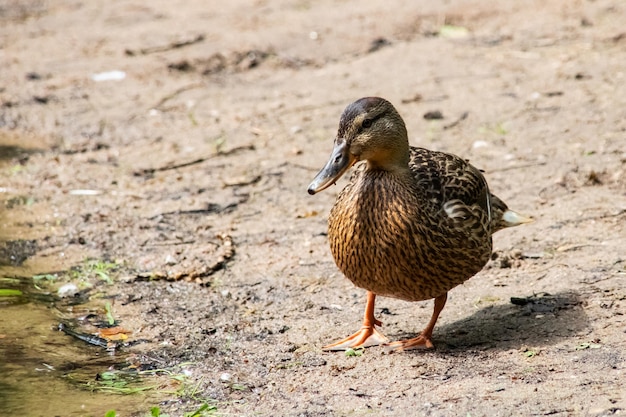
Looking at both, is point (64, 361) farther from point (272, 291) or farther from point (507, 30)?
point (507, 30)

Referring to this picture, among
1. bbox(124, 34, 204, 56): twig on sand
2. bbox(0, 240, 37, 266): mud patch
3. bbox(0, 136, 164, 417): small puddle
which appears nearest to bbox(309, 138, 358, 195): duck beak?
bbox(0, 136, 164, 417): small puddle

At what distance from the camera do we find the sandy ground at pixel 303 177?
4.67m

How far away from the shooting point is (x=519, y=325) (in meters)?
5.05

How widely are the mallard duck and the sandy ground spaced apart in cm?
39

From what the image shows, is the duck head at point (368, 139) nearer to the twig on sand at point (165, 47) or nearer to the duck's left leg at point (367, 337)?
the duck's left leg at point (367, 337)

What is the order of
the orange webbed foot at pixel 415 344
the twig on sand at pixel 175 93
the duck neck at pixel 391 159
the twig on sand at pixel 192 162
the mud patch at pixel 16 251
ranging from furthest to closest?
the twig on sand at pixel 175 93
the twig on sand at pixel 192 162
the mud patch at pixel 16 251
the orange webbed foot at pixel 415 344
the duck neck at pixel 391 159

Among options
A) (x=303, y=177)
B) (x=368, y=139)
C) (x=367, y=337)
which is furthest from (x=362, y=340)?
(x=303, y=177)

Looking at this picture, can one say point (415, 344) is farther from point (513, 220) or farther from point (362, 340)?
point (513, 220)

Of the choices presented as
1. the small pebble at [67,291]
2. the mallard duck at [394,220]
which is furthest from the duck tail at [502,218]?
the small pebble at [67,291]

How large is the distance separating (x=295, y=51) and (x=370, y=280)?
5.90 meters

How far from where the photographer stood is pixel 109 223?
686 cm

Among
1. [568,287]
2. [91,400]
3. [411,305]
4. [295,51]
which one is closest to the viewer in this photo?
[91,400]

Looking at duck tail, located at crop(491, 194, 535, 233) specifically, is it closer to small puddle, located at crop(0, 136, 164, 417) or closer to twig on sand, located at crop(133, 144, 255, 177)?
small puddle, located at crop(0, 136, 164, 417)

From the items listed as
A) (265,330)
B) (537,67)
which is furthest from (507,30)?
(265,330)
